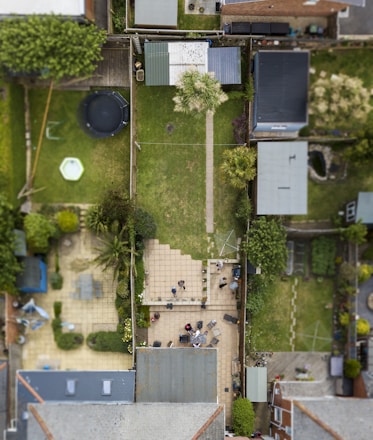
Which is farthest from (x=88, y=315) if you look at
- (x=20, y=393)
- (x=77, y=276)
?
(x=20, y=393)

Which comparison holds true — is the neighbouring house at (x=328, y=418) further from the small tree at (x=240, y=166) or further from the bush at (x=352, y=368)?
the small tree at (x=240, y=166)

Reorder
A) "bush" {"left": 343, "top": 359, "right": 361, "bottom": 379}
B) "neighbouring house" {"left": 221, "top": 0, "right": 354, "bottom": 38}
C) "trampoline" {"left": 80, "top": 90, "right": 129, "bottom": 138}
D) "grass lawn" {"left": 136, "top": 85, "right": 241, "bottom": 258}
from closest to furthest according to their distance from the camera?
"neighbouring house" {"left": 221, "top": 0, "right": 354, "bottom": 38} < "trampoline" {"left": 80, "top": 90, "right": 129, "bottom": 138} < "bush" {"left": 343, "top": 359, "right": 361, "bottom": 379} < "grass lawn" {"left": 136, "top": 85, "right": 241, "bottom": 258}

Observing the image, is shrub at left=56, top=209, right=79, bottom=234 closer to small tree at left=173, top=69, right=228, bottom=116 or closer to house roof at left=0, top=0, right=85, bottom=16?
small tree at left=173, top=69, right=228, bottom=116

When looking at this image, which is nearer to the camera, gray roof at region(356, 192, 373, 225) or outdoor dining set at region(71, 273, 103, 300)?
gray roof at region(356, 192, 373, 225)

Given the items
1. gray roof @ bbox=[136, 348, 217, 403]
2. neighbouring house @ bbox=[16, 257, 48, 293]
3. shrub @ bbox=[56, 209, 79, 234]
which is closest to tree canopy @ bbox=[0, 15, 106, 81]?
shrub @ bbox=[56, 209, 79, 234]

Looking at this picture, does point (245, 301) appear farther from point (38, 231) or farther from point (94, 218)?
point (38, 231)

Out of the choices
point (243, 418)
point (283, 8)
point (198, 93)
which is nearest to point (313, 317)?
point (243, 418)
